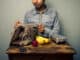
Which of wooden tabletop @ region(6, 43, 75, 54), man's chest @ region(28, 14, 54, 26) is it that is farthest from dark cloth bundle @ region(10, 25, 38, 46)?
man's chest @ region(28, 14, 54, 26)

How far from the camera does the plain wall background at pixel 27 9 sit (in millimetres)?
2619

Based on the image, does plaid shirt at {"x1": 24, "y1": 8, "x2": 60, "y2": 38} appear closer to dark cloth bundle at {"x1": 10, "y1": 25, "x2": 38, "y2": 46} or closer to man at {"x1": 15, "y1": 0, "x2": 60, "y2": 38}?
man at {"x1": 15, "y1": 0, "x2": 60, "y2": 38}

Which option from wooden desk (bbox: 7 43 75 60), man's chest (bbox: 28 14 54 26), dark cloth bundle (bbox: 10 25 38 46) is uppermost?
man's chest (bbox: 28 14 54 26)

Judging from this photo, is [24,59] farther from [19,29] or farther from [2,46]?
[2,46]

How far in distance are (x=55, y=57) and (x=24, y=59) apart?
11.1 inches

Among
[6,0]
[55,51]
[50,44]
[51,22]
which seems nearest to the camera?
[55,51]

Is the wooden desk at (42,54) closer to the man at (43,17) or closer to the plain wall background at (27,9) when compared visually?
→ the man at (43,17)

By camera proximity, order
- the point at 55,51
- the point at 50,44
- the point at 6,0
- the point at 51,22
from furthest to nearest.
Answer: the point at 6,0 → the point at 51,22 → the point at 50,44 → the point at 55,51

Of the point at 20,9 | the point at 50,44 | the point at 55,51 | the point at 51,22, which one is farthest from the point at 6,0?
the point at 55,51

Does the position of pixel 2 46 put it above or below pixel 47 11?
below

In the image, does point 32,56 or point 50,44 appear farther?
point 50,44

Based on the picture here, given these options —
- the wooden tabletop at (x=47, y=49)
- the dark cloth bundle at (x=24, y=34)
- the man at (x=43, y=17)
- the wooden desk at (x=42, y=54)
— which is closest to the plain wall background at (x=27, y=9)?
the man at (x=43, y=17)

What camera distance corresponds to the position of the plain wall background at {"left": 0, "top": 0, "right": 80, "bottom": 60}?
262 centimetres

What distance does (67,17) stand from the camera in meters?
2.64
